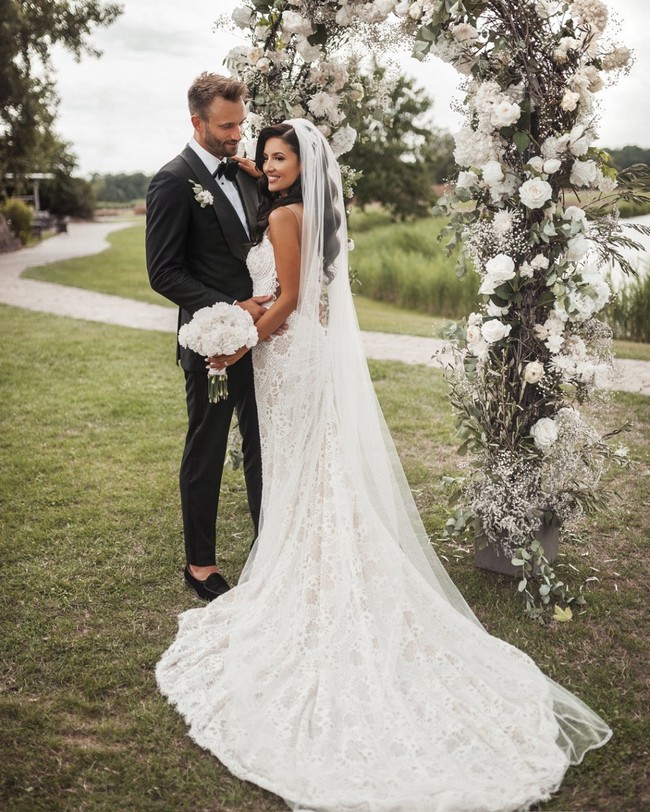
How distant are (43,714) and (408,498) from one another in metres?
1.78

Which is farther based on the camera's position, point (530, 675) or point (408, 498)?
point (408, 498)

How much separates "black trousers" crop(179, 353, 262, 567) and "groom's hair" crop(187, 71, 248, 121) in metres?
1.18

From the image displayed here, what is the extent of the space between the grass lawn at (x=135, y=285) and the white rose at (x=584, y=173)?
366cm

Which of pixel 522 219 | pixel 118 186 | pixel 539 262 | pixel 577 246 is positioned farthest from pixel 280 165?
pixel 118 186

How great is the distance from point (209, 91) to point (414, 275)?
422 inches

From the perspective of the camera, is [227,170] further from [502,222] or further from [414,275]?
[414,275]

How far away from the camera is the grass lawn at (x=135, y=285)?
10477 millimetres

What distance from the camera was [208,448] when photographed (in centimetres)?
375

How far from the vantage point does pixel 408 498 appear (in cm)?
350

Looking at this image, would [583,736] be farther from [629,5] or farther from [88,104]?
[88,104]

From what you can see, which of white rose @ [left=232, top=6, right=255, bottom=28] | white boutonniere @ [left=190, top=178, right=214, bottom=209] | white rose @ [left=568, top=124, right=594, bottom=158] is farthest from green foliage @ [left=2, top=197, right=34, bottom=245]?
white rose @ [left=568, top=124, right=594, bottom=158]

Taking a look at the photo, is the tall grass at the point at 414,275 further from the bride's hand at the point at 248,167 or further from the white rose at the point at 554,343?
the white rose at the point at 554,343

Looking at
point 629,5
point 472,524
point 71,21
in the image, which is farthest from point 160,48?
point 472,524

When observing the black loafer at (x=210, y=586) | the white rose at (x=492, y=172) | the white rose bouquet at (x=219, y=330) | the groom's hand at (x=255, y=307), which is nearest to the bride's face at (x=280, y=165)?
the groom's hand at (x=255, y=307)
